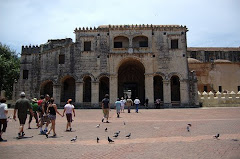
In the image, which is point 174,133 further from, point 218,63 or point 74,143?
point 218,63

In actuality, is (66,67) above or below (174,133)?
above

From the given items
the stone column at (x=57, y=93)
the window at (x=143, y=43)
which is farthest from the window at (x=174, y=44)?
the stone column at (x=57, y=93)

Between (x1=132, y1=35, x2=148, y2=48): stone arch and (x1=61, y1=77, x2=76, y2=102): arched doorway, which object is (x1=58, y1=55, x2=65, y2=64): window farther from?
(x1=132, y1=35, x2=148, y2=48): stone arch

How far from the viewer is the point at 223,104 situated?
87.8 ft

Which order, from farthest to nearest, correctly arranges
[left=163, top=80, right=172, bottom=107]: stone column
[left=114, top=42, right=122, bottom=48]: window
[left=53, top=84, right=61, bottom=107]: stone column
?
1. [left=114, top=42, right=122, bottom=48]: window
2. [left=53, top=84, right=61, bottom=107]: stone column
3. [left=163, top=80, right=172, bottom=107]: stone column

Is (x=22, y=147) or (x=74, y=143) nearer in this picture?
(x=22, y=147)

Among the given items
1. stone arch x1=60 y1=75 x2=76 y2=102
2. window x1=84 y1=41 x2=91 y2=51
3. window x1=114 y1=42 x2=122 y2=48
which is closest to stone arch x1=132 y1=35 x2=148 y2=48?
window x1=114 y1=42 x2=122 y2=48

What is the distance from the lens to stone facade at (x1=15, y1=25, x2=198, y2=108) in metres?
27.1

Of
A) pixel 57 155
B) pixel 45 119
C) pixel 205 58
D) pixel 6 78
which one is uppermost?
pixel 205 58

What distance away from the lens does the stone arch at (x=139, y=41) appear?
95.1 ft

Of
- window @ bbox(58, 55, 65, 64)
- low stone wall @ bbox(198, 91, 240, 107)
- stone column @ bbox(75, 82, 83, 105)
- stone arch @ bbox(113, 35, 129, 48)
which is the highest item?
stone arch @ bbox(113, 35, 129, 48)

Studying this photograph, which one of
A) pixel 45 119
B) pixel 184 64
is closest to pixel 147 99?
pixel 184 64

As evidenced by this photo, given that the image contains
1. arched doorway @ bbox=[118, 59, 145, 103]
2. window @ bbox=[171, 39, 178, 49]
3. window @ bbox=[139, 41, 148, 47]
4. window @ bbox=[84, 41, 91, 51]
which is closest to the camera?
window @ bbox=[171, 39, 178, 49]

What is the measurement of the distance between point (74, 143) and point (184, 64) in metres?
22.7
